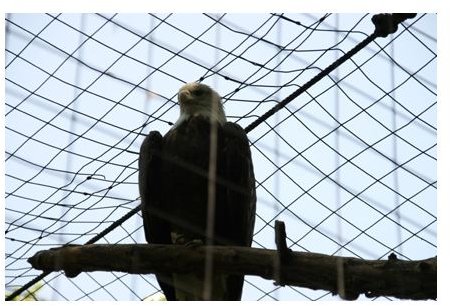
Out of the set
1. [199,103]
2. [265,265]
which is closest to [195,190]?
[199,103]

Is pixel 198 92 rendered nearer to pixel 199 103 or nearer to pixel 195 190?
pixel 199 103

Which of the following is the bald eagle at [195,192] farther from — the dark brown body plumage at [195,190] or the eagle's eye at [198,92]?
the eagle's eye at [198,92]

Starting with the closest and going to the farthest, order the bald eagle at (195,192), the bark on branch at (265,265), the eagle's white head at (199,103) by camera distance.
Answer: the bark on branch at (265,265)
the bald eagle at (195,192)
the eagle's white head at (199,103)

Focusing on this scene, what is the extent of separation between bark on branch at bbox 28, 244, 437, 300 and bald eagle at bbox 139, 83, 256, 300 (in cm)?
46

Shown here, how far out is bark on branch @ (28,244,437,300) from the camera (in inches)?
123

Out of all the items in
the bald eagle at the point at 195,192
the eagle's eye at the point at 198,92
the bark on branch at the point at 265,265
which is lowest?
the bark on branch at the point at 265,265

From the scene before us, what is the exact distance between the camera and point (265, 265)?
11.1ft

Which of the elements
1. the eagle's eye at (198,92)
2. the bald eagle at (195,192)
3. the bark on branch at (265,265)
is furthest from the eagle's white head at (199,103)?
the bark on branch at (265,265)

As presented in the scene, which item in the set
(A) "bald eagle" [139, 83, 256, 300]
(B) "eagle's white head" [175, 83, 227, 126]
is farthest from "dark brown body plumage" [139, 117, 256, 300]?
(B) "eagle's white head" [175, 83, 227, 126]

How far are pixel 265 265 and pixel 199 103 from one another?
1.84 meters

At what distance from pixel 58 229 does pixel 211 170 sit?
1.22m

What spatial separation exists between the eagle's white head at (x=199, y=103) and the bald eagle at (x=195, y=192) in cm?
23

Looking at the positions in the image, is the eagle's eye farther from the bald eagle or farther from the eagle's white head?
the bald eagle

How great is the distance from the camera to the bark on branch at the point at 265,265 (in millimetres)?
Answer: 3133
